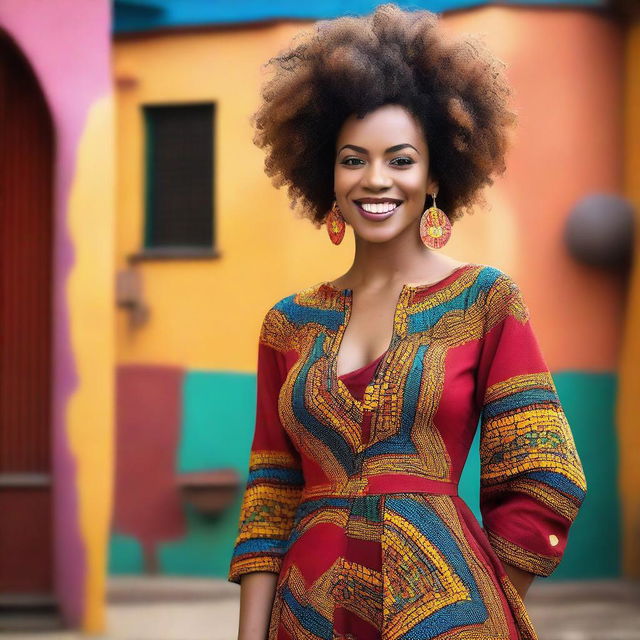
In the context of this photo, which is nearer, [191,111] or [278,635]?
[278,635]

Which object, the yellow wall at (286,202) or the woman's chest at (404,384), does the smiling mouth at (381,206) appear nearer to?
the woman's chest at (404,384)

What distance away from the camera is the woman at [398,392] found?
2252 mm

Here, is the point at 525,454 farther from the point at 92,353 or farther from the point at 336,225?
the point at 92,353

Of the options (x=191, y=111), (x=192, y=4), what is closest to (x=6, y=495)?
(x=191, y=111)

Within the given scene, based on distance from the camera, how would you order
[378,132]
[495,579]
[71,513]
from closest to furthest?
[495,579] → [378,132] → [71,513]

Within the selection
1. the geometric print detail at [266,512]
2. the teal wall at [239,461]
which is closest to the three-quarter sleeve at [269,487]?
the geometric print detail at [266,512]

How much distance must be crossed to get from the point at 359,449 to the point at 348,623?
332 millimetres

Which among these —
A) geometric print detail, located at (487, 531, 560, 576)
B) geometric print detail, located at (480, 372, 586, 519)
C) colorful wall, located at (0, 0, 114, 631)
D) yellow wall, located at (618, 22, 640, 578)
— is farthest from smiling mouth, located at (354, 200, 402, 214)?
yellow wall, located at (618, 22, 640, 578)

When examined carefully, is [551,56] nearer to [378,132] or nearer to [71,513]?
[71,513]

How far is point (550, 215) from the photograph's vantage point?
773 centimetres

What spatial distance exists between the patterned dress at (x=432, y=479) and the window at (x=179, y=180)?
5.81 m

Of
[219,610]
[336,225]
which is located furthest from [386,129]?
[219,610]

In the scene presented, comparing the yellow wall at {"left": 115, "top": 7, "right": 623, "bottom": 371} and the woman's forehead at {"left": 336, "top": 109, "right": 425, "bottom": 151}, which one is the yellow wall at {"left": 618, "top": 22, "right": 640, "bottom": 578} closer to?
the yellow wall at {"left": 115, "top": 7, "right": 623, "bottom": 371}

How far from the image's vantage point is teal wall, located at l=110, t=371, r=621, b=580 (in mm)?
7656
